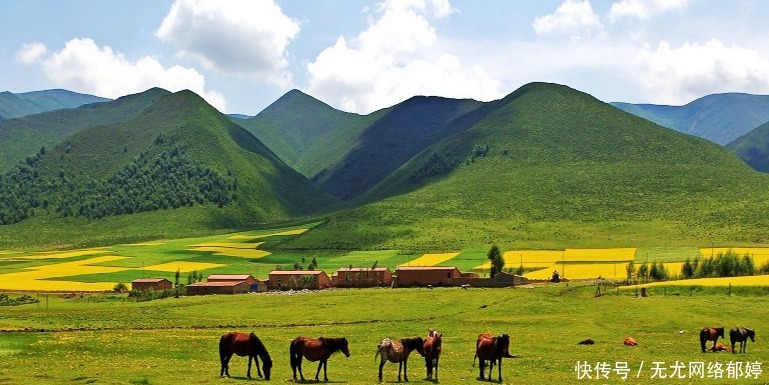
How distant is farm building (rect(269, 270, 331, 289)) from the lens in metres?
118

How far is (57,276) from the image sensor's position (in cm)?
14325

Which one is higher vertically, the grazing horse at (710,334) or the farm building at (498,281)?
the grazing horse at (710,334)

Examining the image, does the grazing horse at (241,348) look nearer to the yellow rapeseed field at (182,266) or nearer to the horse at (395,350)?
the horse at (395,350)

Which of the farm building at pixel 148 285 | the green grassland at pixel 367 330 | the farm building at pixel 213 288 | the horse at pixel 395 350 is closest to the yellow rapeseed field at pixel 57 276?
the farm building at pixel 148 285

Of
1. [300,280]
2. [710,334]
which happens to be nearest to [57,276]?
[300,280]

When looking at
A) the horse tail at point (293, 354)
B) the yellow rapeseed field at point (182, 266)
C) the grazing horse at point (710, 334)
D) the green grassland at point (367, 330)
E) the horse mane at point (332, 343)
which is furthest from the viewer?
the yellow rapeseed field at point (182, 266)

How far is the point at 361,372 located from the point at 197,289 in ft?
254

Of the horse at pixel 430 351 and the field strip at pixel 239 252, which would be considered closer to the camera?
the horse at pixel 430 351

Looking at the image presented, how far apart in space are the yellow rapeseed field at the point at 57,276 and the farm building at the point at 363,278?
4142 centimetres

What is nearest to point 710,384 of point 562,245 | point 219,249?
point 562,245

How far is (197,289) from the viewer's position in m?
114

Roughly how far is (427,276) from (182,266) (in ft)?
226

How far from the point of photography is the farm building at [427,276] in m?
115

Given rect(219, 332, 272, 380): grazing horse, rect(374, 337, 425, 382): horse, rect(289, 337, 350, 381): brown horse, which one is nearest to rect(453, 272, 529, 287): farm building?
rect(374, 337, 425, 382): horse
